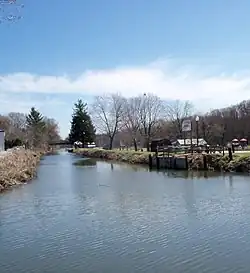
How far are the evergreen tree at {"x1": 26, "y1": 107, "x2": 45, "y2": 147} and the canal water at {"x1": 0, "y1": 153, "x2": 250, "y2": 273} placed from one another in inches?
2481

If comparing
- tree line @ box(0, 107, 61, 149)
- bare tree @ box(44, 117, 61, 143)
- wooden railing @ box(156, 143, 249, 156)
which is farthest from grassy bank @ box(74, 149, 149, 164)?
bare tree @ box(44, 117, 61, 143)

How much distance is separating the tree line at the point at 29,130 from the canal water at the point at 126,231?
54086mm

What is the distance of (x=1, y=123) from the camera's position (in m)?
84.4

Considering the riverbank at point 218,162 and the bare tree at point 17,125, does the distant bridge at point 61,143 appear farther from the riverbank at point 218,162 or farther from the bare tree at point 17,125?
the riverbank at point 218,162

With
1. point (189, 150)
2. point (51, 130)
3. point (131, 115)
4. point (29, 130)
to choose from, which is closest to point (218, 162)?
point (189, 150)

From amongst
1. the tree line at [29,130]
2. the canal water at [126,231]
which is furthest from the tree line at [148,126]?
the canal water at [126,231]

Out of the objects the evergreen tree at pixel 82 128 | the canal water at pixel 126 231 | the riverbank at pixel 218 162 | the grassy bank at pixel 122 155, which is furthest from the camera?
the evergreen tree at pixel 82 128

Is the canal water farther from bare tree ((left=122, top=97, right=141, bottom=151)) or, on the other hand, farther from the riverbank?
bare tree ((left=122, top=97, right=141, bottom=151))

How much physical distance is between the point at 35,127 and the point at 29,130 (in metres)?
2.84

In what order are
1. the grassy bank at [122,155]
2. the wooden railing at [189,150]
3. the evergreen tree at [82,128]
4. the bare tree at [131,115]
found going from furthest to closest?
1. the evergreen tree at [82,128]
2. the bare tree at [131,115]
3. the grassy bank at [122,155]
4. the wooden railing at [189,150]

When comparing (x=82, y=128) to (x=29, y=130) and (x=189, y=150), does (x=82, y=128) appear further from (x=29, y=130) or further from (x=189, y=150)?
(x=189, y=150)

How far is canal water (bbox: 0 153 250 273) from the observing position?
409 inches

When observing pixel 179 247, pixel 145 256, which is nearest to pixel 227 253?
pixel 179 247

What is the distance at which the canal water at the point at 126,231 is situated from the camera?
1039 cm
